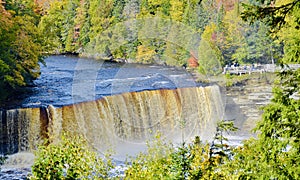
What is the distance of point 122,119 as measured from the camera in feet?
33.9

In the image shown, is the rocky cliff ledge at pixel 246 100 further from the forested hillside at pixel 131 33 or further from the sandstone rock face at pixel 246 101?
the forested hillside at pixel 131 33

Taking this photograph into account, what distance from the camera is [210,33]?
18.0 meters

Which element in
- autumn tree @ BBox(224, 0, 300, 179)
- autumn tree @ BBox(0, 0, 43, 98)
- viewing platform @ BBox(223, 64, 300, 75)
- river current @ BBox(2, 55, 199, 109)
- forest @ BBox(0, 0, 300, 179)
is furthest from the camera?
viewing platform @ BBox(223, 64, 300, 75)

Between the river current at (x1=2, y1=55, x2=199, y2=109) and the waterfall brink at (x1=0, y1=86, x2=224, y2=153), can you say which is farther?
the river current at (x1=2, y1=55, x2=199, y2=109)

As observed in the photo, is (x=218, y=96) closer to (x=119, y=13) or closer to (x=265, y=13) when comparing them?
(x=119, y=13)

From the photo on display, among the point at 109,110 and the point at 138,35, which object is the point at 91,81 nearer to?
the point at 109,110

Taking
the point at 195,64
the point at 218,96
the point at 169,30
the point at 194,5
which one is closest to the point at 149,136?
the point at 218,96

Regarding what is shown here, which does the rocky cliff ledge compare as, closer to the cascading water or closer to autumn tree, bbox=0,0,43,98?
the cascading water

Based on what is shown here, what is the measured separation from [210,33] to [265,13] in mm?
15216

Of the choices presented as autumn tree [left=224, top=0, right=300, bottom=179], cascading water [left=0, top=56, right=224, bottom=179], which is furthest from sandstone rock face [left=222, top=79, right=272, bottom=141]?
autumn tree [left=224, top=0, right=300, bottom=179]

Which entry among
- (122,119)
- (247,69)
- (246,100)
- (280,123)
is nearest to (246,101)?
(246,100)

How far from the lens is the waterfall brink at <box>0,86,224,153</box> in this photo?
9.18 meters

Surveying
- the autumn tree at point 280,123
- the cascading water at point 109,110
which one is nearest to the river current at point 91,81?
the cascading water at point 109,110

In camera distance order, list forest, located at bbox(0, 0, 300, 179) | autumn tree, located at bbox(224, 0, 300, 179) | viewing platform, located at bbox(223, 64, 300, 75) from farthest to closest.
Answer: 1. viewing platform, located at bbox(223, 64, 300, 75)
2. forest, located at bbox(0, 0, 300, 179)
3. autumn tree, located at bbox(224, 0, 300, 179)
